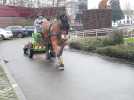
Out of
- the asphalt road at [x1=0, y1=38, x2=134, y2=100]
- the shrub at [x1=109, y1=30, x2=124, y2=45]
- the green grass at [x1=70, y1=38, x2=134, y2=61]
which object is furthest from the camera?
the shrub at [x1=109, y1=30, x2=124, y2=45]

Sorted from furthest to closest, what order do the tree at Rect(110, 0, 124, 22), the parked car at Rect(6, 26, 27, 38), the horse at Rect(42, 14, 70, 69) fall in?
the tree at Rect(110, 0, 124, 22) < the parked car at Rect(6, 26, 27, 38) < the horse at Rect(42, 14, 70, 69)

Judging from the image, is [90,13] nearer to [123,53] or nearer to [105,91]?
[123,53]

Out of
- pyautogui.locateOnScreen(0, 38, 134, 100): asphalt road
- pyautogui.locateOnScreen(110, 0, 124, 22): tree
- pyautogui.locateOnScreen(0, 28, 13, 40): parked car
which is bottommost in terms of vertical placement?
pyautogui.locateOnScreen(0, 28, 13, 40): parked car

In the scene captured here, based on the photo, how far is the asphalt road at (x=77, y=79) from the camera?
418 inches

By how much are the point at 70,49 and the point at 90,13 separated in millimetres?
9256

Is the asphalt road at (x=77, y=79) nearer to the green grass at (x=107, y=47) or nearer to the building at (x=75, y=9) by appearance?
the green grass at (x=107, y=47)

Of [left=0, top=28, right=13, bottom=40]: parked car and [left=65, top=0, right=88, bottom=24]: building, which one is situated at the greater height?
[left=65, top=0, right=88, bottom=24]: building

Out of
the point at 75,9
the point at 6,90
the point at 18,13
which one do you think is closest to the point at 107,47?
the point at 6,90

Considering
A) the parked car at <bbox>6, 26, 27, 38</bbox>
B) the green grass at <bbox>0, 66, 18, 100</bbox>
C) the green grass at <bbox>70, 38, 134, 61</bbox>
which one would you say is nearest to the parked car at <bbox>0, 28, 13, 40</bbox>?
the parked car at <bbox>6, 26, 27, 38</bbox>

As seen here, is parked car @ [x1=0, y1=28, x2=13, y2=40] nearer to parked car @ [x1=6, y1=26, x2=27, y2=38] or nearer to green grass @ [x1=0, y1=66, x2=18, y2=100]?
Result: parked car @ [x1=6, y1=26, x2=27, y2=38]

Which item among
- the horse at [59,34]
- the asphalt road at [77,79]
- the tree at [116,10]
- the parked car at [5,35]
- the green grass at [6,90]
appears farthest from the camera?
the tree at [116,10]

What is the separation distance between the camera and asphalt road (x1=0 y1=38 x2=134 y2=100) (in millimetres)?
10625

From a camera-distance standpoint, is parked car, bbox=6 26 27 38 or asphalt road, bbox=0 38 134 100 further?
parked car, bbox=6 26 27 38

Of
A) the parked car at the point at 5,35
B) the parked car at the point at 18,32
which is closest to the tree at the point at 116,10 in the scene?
the parked car at the point at 18,32
